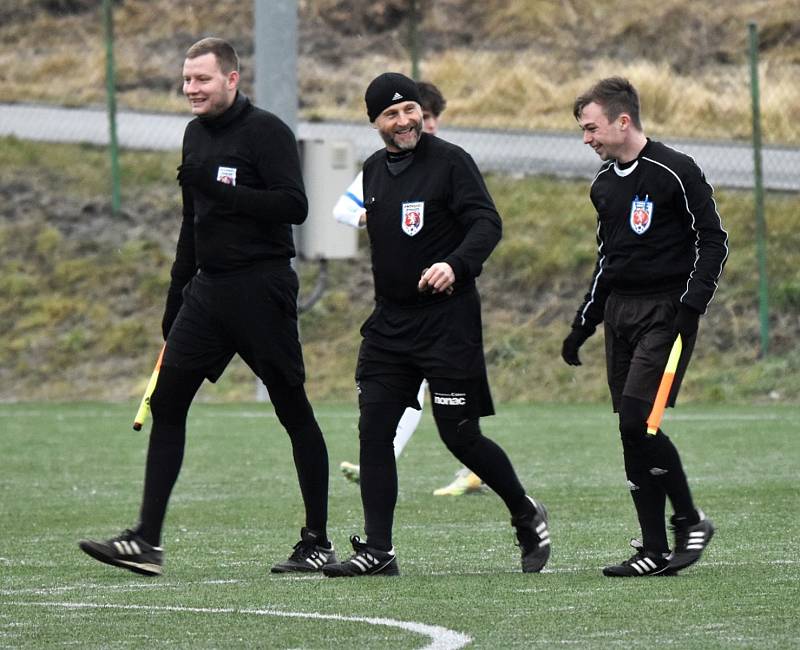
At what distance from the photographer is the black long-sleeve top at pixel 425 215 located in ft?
22.4

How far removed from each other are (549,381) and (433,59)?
6.47 m

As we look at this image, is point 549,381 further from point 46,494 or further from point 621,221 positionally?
point 621,221

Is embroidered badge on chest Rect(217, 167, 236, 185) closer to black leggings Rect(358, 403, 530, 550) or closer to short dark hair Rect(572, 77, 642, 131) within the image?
black leggings Rect(358, 403, 530, 550)

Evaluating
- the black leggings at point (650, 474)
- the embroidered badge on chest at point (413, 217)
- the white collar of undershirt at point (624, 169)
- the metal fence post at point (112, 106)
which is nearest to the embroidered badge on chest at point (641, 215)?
the white collar of undershirt at point (624, 169)

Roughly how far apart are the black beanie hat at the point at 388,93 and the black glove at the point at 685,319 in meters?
1.25

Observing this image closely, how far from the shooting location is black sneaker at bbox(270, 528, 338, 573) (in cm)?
706

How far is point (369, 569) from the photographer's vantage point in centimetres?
675

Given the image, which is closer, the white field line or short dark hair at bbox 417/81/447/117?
the white field line

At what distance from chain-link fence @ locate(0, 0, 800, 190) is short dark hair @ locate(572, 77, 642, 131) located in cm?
964

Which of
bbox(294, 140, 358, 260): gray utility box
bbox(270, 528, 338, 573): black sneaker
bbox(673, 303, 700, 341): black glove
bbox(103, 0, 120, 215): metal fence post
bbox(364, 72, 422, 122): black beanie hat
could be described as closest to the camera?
bbox(673, 303, 700, 341): black glove

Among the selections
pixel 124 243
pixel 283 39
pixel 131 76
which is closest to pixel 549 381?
pixel 283 39

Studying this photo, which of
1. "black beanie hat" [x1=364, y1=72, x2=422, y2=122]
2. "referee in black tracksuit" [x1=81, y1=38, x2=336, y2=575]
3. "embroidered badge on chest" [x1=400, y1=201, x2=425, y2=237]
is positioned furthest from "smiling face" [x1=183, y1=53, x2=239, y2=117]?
"embroidered badge on chest" [x1=400, y1=201, x2=425, y2=237]

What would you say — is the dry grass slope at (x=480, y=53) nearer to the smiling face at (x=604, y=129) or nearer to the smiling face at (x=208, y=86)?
the smiling face at (x=604, y=129)

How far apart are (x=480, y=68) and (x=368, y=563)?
17.2 meters
